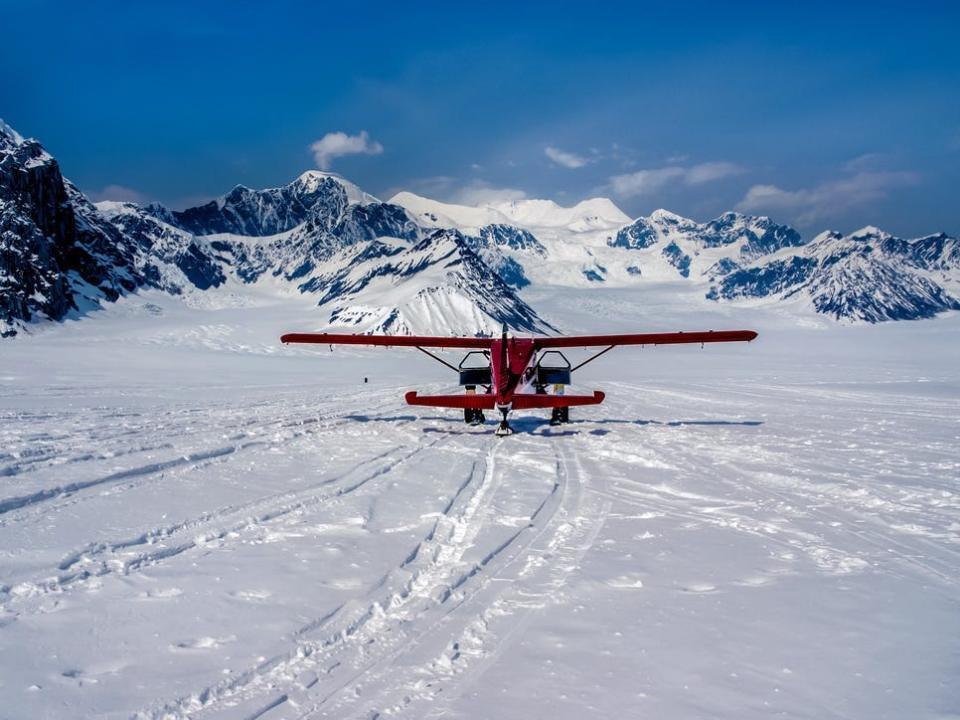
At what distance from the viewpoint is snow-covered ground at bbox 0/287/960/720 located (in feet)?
14.4

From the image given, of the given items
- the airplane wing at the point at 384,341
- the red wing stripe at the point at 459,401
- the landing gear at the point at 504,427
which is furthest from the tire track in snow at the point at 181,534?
the airplane wing at the point at 384,341

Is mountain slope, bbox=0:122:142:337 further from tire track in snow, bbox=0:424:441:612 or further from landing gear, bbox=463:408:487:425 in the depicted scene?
tire track in snow, bbox=0:424:441:612

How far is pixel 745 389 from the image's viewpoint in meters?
36.0

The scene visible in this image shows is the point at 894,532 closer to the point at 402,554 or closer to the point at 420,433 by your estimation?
the point at 402,554

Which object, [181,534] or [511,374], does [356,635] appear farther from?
[511,374]

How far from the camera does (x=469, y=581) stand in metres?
6.52

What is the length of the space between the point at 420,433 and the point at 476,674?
507 inches

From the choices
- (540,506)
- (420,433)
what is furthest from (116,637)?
(420,433)

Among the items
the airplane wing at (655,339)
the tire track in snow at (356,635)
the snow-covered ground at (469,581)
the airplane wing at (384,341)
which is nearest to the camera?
the tire track in snow at (356,635)

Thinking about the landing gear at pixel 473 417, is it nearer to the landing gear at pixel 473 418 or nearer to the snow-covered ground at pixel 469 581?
the landing gear at pixel 473 418

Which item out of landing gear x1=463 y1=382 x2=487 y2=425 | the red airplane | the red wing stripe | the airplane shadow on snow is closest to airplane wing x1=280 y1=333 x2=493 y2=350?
the red airplane

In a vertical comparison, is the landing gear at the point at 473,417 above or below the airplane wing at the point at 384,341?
below

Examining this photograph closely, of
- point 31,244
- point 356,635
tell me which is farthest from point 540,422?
point 31,244

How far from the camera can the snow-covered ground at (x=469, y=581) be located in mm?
4402
